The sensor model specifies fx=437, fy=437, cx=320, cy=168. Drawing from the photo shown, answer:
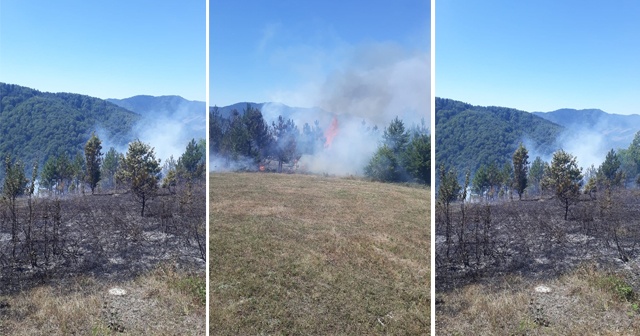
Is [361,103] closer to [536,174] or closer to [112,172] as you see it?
[536,174]

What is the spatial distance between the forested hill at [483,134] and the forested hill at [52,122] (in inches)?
119

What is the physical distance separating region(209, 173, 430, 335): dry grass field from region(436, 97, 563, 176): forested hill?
551 mm

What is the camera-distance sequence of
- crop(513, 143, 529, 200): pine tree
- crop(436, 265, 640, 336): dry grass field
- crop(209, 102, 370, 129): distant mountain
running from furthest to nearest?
crop(209, 102, 370, 129): distant mountain → crop(513, 143, 529, 200): pine tree → crop(436, 265, 640, 336): dry grass field

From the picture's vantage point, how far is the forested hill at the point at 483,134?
4137 mm

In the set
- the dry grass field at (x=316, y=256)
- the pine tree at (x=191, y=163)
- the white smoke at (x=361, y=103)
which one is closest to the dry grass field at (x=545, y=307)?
the dry grass field at (x=316, y=256)

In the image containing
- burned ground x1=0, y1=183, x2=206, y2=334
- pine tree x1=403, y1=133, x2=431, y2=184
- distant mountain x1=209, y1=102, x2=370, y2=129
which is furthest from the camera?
distant mountain x1=209, y1=102, x2=370, y2=129

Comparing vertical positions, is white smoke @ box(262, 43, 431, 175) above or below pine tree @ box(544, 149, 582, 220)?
above

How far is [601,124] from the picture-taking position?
4039mm

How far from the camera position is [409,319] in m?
4.02

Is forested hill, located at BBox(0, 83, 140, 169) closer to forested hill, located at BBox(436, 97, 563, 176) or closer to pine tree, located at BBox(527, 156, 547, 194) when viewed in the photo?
forested hill, located at BBox(436, 97, 563, 176)

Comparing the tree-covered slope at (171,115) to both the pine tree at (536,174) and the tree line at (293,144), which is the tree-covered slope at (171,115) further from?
the pine tree at (536,174)

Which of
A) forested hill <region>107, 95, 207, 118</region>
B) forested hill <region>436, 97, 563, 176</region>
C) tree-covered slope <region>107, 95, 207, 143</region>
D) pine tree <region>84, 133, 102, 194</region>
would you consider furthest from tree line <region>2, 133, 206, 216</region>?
forested hill <region>436, 97, 563, 176</region>

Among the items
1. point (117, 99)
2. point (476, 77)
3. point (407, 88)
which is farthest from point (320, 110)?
point (117, 99)

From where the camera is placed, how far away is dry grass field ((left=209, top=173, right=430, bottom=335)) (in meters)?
4.07
